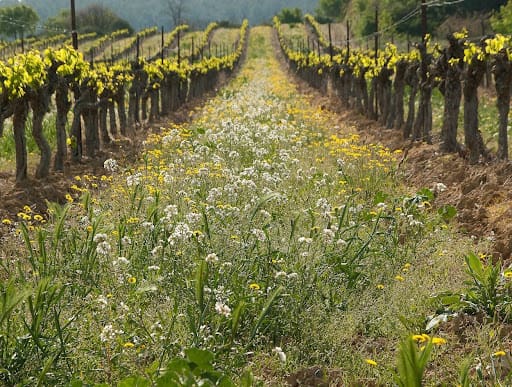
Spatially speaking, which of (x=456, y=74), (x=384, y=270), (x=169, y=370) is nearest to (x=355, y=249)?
(x=384, y=270)

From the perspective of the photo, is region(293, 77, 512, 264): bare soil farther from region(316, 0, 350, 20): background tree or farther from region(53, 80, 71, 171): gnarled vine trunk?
region(316, 0, 350, 20): background tree

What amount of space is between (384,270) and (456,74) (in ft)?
26.7

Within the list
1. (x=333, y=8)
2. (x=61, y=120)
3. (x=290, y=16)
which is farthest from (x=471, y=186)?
(x=333, y=8)

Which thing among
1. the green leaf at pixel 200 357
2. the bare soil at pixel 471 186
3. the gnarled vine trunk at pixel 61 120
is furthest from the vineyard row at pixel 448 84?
the green leaf at pixel 200 357

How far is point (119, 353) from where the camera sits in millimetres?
4207

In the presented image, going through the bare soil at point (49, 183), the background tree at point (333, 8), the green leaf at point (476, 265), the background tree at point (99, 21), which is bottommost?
the bare soil at point (49, 183)

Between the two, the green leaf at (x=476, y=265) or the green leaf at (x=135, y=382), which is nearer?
the green leaf at (x=135, y=382)

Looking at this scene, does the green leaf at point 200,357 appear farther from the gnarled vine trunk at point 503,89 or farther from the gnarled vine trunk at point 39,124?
the gnarled vine trunk at point 503,89

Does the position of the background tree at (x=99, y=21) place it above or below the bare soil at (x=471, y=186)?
above

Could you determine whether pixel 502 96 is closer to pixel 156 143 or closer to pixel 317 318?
pixel 156 143

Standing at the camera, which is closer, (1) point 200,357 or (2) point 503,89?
(1) point 200,357

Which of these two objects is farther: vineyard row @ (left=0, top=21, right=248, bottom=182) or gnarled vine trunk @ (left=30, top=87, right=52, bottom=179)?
gnarled vine trunk @ (left=30, top=87, right=52, bottom=179)

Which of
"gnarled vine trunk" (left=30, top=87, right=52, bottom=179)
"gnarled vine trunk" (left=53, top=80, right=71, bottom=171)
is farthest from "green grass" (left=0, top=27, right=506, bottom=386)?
"gnarled vine trunk" (left=53, top=80, right=71, bottom=171)

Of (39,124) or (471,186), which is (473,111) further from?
(39,124)
